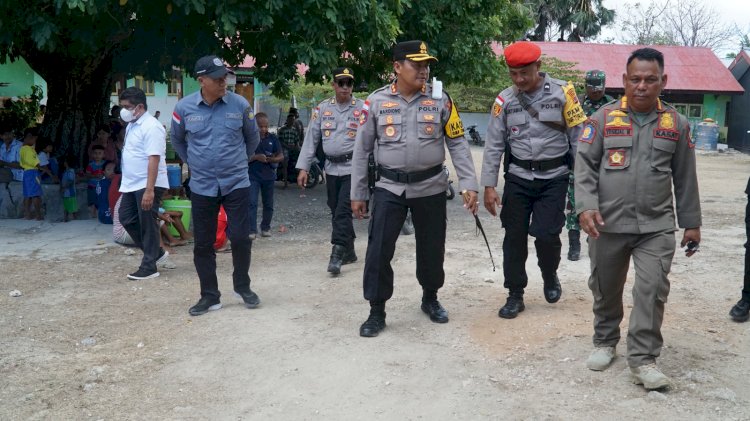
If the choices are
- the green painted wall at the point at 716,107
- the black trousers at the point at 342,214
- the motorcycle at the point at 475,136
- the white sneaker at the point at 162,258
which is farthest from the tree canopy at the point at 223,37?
the green painted wall at the point at 716,107

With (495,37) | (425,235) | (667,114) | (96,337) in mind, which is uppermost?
(495,37)

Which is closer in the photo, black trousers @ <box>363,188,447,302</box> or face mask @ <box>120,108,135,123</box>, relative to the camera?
black trousers @ <box>363,188,447,302</box>

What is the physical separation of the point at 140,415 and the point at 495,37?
10130mm

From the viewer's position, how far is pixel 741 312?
18.8 ft

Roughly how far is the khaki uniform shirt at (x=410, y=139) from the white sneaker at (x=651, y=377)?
5.41 feet

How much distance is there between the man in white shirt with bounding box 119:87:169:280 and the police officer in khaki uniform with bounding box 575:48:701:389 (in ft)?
13.3

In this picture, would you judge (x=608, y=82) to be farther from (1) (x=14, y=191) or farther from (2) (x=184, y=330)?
(2) (x=184, y=330)

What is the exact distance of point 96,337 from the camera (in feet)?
19.1

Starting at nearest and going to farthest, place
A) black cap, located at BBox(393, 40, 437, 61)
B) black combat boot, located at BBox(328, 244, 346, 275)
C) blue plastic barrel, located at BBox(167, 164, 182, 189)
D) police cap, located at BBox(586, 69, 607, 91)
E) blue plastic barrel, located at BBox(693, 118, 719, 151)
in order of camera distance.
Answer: black cap, located at BBox(393, 40, 437, 61) → police cap, located at BBox(586, 69, 607, 91) → black combat boot, located at BBox(328, 244, 346, 275) → blue plastic barrel, located at BBox(167, 164, 182, 189) → blue plastic barrel, located at BBox(693, 118, 719, 151)

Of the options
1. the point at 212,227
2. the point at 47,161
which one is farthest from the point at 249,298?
the point at 47,161

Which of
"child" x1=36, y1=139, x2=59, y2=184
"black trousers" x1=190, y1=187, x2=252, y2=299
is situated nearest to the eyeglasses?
"black trousers" x1=190, y1=187, x2=252, y2=299

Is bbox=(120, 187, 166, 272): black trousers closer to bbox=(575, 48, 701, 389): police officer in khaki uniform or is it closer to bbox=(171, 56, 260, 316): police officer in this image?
bbox=(171, 56, 260, 316): police officer

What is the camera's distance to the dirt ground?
4.32 metres

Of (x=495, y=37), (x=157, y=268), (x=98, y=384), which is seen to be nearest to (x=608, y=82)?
(x=495, y=37)
